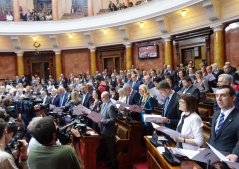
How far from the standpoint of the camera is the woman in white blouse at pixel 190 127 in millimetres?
2666

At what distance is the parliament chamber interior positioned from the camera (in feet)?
7.58

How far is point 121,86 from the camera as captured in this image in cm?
804

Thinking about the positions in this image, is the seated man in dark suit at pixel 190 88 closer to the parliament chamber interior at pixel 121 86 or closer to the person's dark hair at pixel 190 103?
the parliament chamber interior at pixel 121 86

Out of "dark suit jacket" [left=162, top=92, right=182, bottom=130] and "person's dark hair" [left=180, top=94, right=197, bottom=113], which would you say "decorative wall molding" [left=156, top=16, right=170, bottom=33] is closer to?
"dark suit jacket" [left=162, top=92, right=182, bottom=130]

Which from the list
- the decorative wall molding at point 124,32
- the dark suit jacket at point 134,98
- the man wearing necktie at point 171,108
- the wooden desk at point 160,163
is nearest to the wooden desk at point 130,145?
the dark suit jacket at point 134,98

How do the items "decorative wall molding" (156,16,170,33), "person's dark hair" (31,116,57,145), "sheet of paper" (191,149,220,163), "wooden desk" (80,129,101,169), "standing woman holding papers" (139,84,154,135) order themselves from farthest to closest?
1. "decorative wall molding" (156,16,170,33)
2. "standing woman holding papers" (139,84,154,135)
3. "wooden desk" (80,129,101,169)
4. "sheet of paper" (191,149,220,163)
5. "person's dark hair" (31,116,57,145)

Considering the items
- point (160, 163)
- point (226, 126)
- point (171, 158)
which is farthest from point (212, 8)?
point (171, 158)

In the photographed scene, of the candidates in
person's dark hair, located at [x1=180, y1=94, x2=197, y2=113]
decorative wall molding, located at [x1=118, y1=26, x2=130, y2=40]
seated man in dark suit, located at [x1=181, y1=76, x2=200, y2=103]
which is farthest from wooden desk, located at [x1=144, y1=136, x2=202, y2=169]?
decorative wall molding, located at [x1=118, y1=26, x2=130, y2=40]

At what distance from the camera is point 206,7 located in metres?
8.80

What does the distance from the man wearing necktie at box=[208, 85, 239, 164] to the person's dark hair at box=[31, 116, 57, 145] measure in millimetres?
1522

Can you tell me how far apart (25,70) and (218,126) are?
1437cm

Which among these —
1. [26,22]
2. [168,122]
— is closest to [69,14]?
[26,22]

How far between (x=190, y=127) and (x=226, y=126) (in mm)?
472

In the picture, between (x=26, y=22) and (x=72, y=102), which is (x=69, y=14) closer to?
(x=26, y=22)
